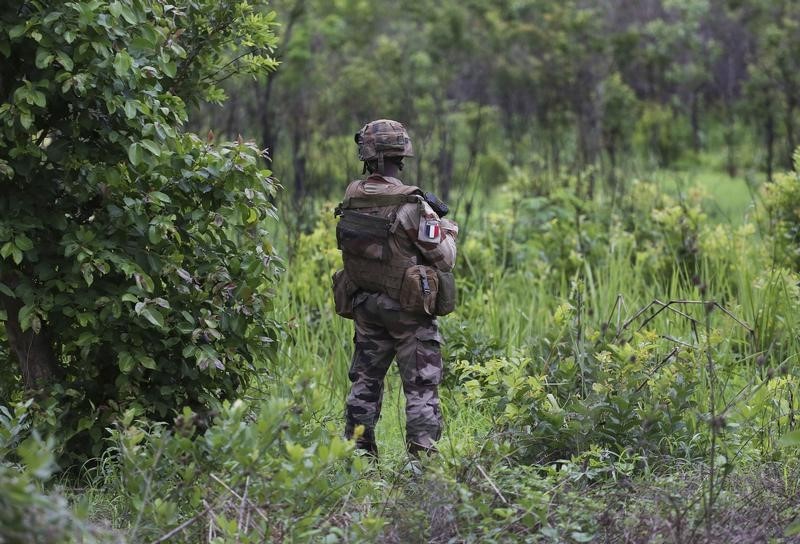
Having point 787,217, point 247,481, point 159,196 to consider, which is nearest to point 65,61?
point 159,196

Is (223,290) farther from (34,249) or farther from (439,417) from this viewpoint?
(439,417)

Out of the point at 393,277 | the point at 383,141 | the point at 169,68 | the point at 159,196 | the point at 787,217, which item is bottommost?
the point at 787,217

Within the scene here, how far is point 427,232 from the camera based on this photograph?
4.23 m

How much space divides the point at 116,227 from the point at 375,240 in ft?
3.43

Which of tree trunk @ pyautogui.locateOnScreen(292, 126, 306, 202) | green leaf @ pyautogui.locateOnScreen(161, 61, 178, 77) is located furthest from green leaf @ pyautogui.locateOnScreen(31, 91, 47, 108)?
tree trunk @ pyautogui.locateOnScreen(292, 126, 306, 202)

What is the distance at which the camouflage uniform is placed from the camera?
14.0ft

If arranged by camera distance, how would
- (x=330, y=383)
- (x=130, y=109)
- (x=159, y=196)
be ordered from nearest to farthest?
(x=130, y=109)
(x=159, y=196)
(x=330, y=383)

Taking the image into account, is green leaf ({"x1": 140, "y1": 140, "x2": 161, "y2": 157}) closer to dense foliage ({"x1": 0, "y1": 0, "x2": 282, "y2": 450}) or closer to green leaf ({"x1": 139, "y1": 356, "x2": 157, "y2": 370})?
dense foliage ({"x1": 0, "y1": 0, "x2": 282, "y2": 450})

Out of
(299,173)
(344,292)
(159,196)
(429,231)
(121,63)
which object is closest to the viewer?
(121,63)

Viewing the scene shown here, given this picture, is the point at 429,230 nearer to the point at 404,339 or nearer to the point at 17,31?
the point at 404,339

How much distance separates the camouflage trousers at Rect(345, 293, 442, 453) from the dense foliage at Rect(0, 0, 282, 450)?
1.40 ft

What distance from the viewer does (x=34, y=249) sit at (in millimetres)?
4086

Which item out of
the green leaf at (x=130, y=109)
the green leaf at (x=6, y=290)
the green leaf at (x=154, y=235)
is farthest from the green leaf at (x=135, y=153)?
the green leaf at (x=6, y=290)

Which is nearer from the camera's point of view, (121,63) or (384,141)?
(121,63)
